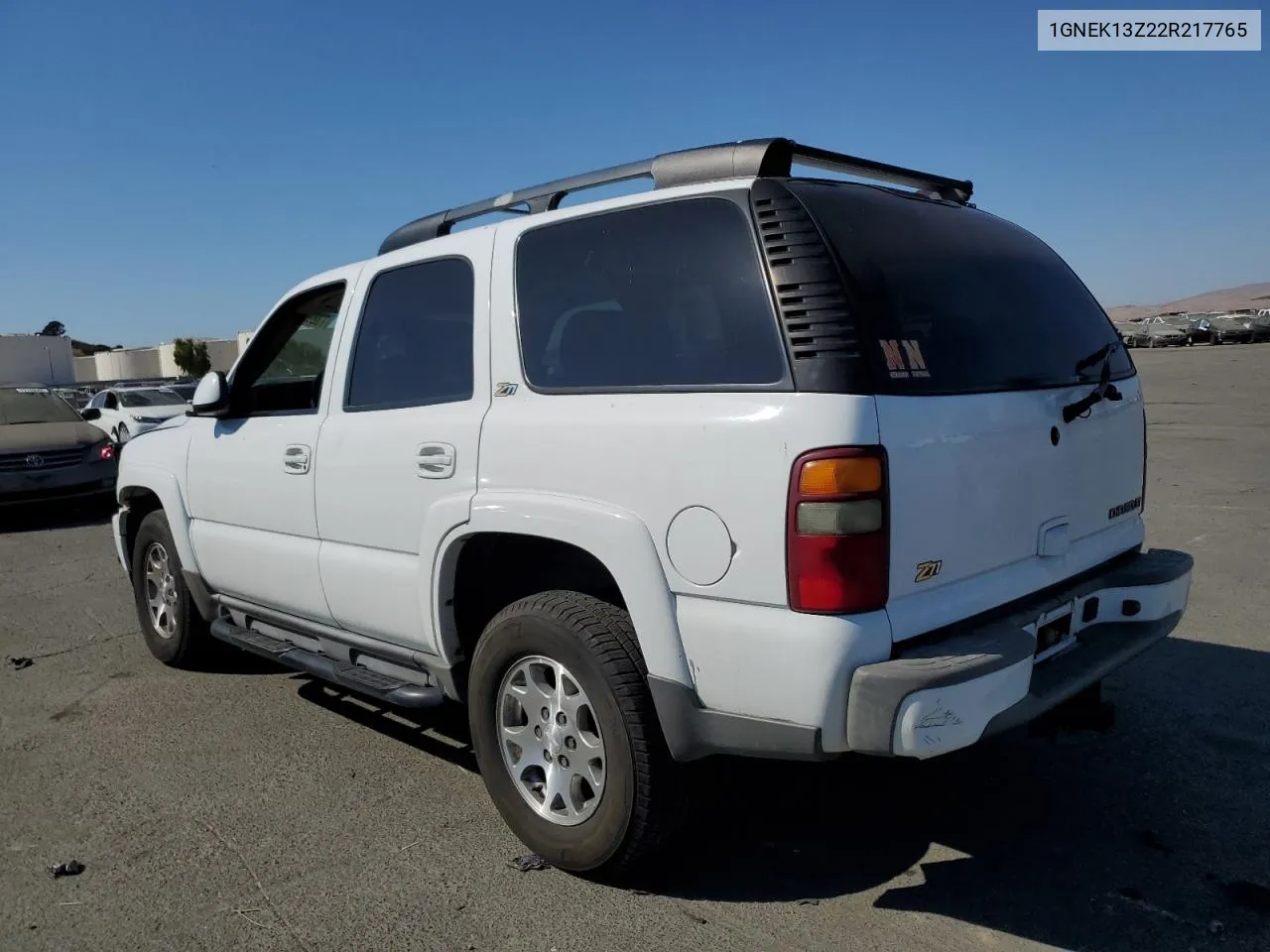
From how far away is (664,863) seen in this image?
321 centimetres

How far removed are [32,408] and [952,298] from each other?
39.4ft

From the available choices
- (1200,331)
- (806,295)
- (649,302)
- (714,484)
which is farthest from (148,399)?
(1200,331)

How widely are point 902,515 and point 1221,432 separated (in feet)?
47.1

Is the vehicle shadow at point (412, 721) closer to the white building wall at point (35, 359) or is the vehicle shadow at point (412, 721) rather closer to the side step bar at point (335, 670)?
the side step bar at point (335, 670)

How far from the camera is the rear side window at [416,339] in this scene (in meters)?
3.58

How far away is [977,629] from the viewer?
2787 mm

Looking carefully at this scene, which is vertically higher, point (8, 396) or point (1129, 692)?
point (8, 396)

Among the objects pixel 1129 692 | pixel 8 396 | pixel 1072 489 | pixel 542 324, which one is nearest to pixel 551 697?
pixel 542 324

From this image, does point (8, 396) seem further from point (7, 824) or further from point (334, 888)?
point (334, 888)

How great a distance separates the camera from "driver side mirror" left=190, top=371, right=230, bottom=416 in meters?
4.56

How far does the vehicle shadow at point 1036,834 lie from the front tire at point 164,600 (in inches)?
123

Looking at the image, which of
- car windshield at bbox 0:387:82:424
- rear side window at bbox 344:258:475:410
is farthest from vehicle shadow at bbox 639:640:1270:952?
car windshield at bbox 0:387:82:424

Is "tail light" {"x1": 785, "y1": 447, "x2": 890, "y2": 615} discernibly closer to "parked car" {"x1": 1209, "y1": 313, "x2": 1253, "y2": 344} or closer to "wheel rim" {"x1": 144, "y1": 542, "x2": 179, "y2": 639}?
"wheel rim" {"x1": 144, "y1": 542, "x2": 179, "y2": 639}

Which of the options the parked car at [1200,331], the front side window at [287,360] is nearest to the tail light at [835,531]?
the front side window at [287,360]
